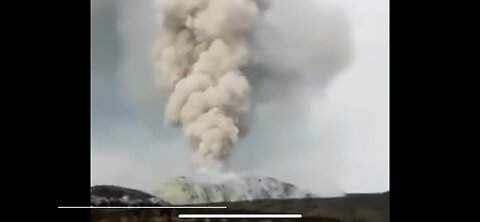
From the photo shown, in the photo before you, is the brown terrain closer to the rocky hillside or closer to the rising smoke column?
the rocky hillside

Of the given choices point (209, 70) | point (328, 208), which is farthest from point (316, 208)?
point (209, 70)

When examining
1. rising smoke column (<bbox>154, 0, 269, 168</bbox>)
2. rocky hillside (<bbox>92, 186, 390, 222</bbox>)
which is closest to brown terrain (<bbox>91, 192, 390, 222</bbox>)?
rocky hillside (<bbox>92, 186, 390, 222</bbox>)

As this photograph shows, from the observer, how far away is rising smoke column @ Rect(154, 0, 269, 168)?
10.6 ft

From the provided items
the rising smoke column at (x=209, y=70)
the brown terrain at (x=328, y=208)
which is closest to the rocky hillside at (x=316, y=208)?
the brown terrain at (x=328, y=208)

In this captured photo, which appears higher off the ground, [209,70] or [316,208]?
[209,70]

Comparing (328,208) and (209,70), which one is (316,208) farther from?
(209,70)

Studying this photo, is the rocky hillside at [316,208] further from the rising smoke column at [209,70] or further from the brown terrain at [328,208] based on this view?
the rising smoke column at [209,70]

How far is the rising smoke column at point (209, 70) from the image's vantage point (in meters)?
3.24

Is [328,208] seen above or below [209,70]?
below

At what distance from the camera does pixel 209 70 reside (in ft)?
10.7
